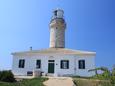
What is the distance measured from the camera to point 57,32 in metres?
34.2

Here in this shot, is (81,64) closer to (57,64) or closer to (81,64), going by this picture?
(81,64)

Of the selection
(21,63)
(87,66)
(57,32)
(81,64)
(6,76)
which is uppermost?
(57,32)

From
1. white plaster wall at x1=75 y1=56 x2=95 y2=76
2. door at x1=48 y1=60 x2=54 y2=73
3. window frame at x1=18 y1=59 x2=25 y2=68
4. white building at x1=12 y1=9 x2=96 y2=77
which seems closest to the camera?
white plaster wall at x1=75 y1=56 x2=95 y2=76

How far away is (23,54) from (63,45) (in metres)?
6.80

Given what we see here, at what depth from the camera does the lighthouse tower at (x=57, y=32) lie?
1337 inches

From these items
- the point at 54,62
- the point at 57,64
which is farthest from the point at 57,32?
the point at 57,64

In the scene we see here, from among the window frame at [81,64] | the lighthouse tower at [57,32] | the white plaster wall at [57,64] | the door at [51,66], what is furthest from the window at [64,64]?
the lighthouse tower at [57,32]

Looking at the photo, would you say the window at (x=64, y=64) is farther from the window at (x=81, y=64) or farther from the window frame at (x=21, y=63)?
the window frame at (x=21, y=63)

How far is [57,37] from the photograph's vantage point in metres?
34.0

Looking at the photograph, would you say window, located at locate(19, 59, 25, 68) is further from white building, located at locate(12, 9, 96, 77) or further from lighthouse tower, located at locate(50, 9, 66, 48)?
lighthouse tower, located at locate(50, 9, 66, 48)

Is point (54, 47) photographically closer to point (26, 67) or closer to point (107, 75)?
point (26, 67)

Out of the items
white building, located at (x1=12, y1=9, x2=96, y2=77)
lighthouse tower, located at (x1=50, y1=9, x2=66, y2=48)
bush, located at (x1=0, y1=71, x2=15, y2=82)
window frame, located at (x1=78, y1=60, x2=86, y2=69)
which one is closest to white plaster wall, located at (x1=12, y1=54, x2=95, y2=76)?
white building, located at (x1=12, y1=9, x2=96, y2=77)

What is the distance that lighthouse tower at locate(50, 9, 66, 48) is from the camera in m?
34.0

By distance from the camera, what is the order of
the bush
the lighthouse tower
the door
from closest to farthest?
the bush, the door, the lighthouse tower
